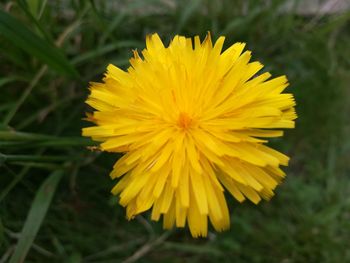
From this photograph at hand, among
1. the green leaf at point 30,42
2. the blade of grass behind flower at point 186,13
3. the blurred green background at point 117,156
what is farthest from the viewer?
the blade of grass behind flower at point 186,13

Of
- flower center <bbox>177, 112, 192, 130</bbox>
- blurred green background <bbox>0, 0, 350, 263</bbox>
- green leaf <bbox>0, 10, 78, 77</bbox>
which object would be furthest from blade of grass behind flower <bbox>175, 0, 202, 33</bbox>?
flower center <bbox>177, 112, 192, 130</bbox>

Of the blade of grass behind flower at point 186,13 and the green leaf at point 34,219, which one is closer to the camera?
the green leaf at point 34,219

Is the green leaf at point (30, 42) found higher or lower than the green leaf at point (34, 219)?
higher

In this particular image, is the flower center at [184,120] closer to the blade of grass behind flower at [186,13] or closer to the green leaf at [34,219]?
the green leaf at [34,219]

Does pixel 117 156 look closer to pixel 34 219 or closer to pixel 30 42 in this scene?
pixel 34 219

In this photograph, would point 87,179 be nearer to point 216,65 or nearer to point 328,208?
point 216,65

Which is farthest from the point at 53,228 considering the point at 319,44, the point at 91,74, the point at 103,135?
the point at 319,44

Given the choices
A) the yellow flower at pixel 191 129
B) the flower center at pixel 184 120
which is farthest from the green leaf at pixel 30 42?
the flower center at pixel 184 120
